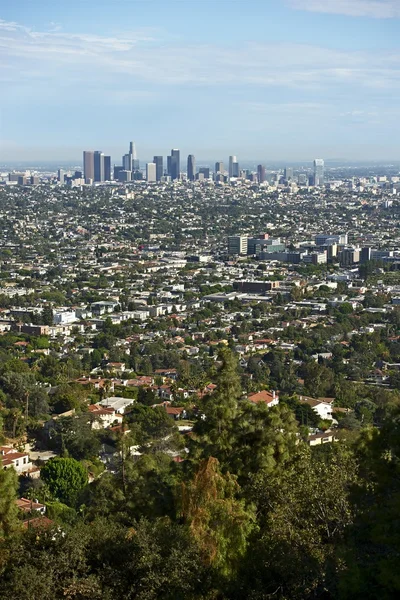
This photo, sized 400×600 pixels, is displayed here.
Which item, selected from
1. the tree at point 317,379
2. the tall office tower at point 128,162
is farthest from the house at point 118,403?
the tall office tower at point 128,162

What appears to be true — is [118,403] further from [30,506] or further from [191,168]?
[191,168]

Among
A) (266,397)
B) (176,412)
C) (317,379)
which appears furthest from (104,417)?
(317,379)

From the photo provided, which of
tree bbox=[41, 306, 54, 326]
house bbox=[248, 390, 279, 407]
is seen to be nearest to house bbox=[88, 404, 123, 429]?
house bbox=[248, 390, 279, 407]

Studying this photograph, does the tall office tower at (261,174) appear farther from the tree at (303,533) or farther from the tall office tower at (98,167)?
the tree at (303,533)

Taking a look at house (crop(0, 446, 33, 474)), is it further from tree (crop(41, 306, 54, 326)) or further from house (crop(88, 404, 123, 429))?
tree (crop(41, 306, 54, 326))

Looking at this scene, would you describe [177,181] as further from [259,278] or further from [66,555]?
[66,555]

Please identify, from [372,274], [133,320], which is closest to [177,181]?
[372,274]
